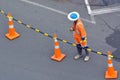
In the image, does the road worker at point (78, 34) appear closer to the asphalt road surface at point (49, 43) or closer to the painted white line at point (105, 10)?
the asphalt road surface at point (49, 43)

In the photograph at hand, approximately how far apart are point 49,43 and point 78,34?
1.80 metres

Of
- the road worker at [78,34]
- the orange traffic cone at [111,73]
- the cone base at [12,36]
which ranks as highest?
the road worker at [78,34]

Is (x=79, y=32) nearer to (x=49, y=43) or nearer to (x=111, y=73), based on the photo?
(x=111, y=73)

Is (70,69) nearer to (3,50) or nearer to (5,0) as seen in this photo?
(3,50)

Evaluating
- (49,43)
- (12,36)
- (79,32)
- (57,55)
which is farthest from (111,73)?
(12,36)

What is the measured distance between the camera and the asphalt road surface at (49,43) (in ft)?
42.1

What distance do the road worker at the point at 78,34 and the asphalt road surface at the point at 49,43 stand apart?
292 millimetres

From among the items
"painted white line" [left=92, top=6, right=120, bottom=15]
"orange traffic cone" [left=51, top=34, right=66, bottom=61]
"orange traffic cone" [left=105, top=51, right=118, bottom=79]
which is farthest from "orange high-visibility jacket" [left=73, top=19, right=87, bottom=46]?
"painted white line" [left=92, top=6, right=120, bottom=15]

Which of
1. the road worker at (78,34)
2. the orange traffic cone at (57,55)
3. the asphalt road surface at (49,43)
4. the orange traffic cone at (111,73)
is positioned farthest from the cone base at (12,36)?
the orange traffic cone at (111,73)

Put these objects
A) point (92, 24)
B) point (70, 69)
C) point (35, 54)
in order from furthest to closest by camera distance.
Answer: point (92, 24) < point (35, 54) < point (70, 69)

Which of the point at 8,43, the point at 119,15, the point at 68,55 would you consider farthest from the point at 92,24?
the point at 8,43

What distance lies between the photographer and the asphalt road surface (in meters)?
12.8

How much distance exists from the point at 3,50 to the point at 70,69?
2787mm

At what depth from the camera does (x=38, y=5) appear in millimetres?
16984
